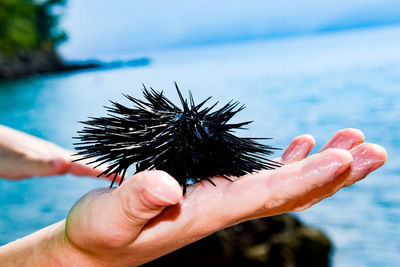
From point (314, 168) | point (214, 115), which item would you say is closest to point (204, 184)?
point (214, 115)

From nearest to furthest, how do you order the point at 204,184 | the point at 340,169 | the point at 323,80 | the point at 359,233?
the point at 340,169 < the point at 204,184 < the point at 359,233 < the point at 323,80

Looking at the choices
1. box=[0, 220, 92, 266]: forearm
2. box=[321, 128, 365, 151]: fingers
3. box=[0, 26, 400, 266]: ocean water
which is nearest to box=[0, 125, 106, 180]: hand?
box=[0, 220, 92, 266]: forearm

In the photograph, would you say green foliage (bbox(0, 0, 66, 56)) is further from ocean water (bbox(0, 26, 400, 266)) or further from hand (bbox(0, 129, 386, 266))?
hand (bbox(0, 129, 386, 266))

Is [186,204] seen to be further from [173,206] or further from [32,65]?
[32,65]

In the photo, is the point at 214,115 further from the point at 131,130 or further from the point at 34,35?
the point at 34,35

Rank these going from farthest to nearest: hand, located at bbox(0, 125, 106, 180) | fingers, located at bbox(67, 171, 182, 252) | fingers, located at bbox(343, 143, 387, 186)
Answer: hand, located at bbox(0, 125, 106, 180) < fingers, located at bbox(343, 143, 387, 186) < fingers, located at bbox(67, 171, 182, 252)

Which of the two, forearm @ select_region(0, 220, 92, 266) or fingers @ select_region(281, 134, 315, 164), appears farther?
fingers @ select_region(281, 134, 315, 164)

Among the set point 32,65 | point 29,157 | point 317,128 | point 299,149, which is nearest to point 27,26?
point 32,65

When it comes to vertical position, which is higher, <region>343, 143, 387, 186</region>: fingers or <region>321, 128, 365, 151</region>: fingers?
<region>321, 128, 365, 151</region>: fingers

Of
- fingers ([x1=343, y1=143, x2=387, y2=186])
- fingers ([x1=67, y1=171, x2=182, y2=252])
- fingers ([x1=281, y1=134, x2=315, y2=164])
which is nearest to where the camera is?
fingers ([x1=67, y1=171, x2=182, y2=252])
